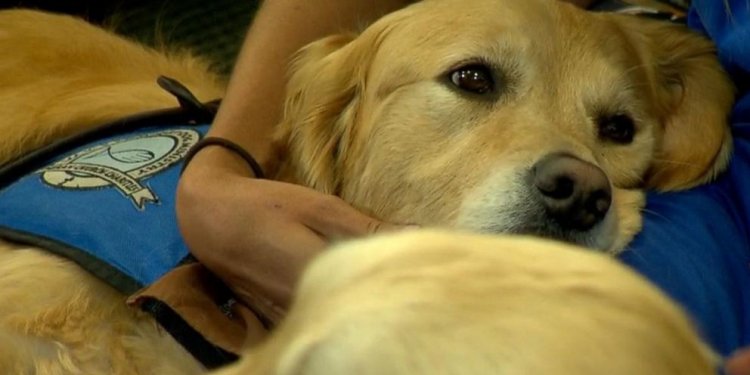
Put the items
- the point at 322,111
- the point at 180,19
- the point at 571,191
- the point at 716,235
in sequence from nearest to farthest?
the point at 571,191 < the point at 716,235 < the point at 322,111 < the point at 180,19

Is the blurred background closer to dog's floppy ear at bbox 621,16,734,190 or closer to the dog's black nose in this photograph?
dog's floppy ear at bbox 621,16,734,190

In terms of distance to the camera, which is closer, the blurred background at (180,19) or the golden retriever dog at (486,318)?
the golden retriever dog at (486,318)

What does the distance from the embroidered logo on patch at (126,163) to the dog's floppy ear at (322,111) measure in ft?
0.54

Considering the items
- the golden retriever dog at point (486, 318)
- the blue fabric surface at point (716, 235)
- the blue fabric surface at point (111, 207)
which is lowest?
the blue fabric surface at point (716, 235)

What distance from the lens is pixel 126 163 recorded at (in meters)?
1.37

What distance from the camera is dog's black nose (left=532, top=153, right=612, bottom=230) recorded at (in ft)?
3.53

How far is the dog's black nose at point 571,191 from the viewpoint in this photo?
1077mm

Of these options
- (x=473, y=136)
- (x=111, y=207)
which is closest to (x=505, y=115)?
(x=473, y=136)

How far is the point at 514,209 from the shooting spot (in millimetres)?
1107

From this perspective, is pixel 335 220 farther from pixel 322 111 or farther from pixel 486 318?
pixel 486 318

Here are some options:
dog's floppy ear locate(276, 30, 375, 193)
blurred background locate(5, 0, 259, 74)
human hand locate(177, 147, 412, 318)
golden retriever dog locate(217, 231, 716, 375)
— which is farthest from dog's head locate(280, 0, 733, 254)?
blurred background locate(5, 0, 259, 74)

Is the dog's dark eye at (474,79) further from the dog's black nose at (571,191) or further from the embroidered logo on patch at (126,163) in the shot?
the embroidered logo on patch at (126,163)

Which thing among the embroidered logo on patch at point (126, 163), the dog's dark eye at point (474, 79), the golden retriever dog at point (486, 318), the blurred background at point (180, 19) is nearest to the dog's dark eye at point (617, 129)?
the dog's dark eye at point (474, 79)

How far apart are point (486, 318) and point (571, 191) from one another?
556 mm
